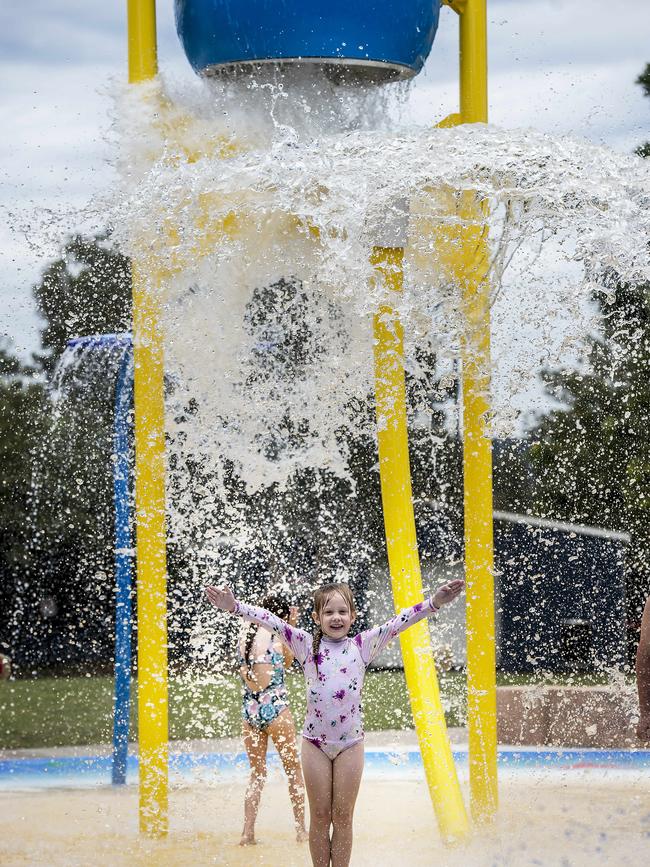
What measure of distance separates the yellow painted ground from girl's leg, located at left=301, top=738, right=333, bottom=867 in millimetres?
988

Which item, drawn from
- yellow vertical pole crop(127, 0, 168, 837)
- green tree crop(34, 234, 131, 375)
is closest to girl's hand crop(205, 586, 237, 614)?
yellow vertical pole crop(127, 0, 168, 837)

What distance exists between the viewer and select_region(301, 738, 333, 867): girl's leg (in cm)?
444

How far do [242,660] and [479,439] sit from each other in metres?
1.55

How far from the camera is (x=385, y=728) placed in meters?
12.7

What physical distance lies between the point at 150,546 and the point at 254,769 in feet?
3.91

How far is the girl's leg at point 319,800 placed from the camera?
175 inches

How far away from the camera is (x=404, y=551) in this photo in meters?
5.82

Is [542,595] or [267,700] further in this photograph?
[542,595]

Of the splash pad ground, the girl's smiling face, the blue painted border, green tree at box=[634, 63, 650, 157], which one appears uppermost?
green tree at box=[634, 63, 650, 157]

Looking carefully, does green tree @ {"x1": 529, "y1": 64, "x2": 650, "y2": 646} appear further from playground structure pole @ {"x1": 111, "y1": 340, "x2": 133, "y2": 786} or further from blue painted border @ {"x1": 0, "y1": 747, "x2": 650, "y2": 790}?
playground structure pole @ {"x1": 111, "y1": 340, "x2": 133, "y2": 786}

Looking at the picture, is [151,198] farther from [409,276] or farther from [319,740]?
[319,740]

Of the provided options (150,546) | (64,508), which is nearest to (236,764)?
(150,546)

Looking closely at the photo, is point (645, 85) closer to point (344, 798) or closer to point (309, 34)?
point (309, 34)

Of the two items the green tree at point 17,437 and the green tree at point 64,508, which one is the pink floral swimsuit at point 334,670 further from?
the green tree at point 17,437
